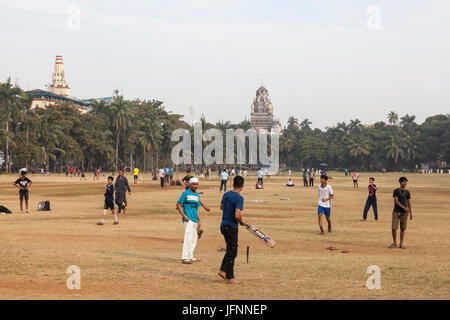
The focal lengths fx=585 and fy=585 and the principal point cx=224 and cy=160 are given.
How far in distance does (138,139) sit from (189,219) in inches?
4593

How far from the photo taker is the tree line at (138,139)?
3698 inches

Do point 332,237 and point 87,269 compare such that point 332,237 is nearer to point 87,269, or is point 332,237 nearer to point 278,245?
point 278,245

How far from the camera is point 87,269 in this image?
1148cm

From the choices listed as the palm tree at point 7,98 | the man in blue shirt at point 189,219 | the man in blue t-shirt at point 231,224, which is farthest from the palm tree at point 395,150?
the man in blue t-shirt at point 231,224

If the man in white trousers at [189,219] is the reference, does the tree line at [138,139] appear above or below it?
above

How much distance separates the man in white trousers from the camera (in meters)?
12.4

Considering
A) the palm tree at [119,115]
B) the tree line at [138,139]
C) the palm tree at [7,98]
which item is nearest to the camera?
the palm tree at [7,98]

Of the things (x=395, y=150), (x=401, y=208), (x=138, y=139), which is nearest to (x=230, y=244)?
(x=401, y=208)

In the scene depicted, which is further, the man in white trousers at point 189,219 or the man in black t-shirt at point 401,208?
the man in black t-shirt at point 401,208

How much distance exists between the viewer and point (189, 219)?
1252 centimetres

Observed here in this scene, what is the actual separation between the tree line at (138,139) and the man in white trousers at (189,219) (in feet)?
261

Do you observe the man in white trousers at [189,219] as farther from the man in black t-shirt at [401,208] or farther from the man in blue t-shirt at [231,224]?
the man in black t-shirt at [401,208]

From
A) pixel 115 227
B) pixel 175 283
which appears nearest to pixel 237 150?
pixel 115 227
